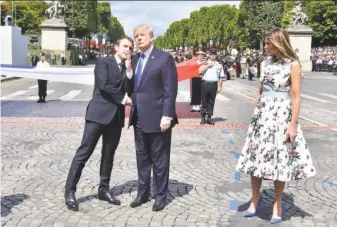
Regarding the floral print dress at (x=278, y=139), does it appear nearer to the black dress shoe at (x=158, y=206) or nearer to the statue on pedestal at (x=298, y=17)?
the black dress shoe at (x=158, y=206)

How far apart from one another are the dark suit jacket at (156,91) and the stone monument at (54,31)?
44.1m

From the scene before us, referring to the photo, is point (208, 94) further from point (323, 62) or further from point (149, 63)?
point (323, 62)

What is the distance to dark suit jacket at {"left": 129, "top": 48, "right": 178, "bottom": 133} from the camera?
17.6 feet

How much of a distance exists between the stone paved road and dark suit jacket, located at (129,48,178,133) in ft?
3.48

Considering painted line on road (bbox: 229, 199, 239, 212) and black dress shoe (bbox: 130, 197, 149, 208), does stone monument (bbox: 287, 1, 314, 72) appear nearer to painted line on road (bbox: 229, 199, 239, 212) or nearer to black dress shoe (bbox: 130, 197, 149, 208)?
painted line on road (bbox: 229, 199, 239, 212)

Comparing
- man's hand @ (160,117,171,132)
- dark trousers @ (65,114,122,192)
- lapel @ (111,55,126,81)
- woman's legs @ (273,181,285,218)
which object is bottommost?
woman's legs @ (273,181,285,218)

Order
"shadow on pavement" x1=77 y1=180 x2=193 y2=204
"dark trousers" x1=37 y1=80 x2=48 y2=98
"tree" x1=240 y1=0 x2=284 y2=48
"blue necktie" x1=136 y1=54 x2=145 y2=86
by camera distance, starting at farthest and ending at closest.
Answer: "tree" x1=240 y1=0 x2=284 y2=48 → "dark trousers" x1=37 y1=80 x2=48 y2=98 → "shadow on pavement" x1=77 y1=180 x2=193 y2=204 → "blue necktie" x1=136 y1=54 x2=145 y2=86

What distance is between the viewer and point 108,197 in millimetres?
5820

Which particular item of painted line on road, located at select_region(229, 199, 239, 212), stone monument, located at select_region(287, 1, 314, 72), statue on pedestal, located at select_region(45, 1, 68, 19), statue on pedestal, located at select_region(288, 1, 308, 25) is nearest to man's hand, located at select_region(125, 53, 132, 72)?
painted line on road, located at select_region(229, 199, 239, 212)

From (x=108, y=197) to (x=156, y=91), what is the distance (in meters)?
1.43

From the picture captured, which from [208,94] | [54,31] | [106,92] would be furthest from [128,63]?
[54,31]

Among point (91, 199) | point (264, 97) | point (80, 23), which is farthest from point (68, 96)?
point (80, 23)

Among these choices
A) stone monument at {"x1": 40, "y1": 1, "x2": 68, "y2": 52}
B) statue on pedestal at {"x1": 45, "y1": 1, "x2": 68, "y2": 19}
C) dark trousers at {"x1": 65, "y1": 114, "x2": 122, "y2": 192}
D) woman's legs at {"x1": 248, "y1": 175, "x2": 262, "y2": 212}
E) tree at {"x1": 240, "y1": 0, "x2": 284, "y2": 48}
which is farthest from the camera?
tree at {"x1": 240, "y1": 0, "x2": 284, "y2": 48}

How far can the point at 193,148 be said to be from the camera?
30.7 feet
